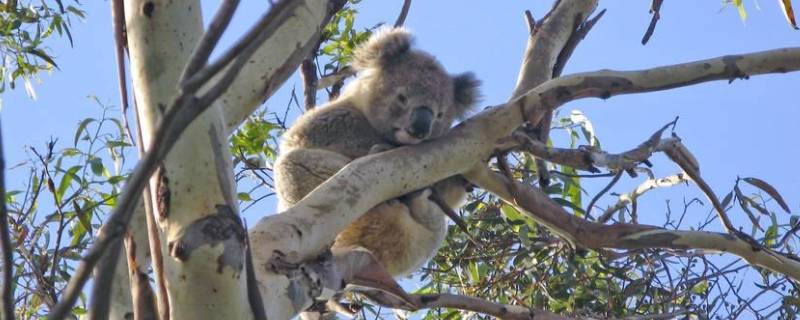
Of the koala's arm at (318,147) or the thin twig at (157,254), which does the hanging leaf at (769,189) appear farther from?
the thin twig at (157,254)

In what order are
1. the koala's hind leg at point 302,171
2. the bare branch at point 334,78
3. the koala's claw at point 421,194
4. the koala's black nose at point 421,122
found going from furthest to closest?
the bare branch at point 334,78 → the koala's black nose at point 421,122 → the koala's hind leg at point 302,171 → the koala's claw at point 421,194

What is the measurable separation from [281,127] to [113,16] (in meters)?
2.43

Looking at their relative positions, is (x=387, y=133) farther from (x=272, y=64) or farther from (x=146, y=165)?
(x=146, y=165)

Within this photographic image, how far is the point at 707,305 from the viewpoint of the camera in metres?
3.60

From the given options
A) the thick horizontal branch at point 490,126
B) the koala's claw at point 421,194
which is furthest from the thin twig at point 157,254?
the koala's claw at point 421,194

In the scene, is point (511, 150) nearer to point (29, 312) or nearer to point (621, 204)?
point (621, 204)

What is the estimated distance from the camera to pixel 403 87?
12.7ft

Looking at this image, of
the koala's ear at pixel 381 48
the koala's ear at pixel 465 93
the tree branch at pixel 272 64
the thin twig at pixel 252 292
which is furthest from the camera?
the koala's ear at pixel 465 93

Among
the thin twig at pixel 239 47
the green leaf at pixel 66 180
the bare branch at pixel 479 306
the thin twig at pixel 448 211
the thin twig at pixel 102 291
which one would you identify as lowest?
the thin twig at pixel 102 291

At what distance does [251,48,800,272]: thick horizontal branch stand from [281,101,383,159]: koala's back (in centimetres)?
99

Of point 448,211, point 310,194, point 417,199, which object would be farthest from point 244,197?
point 310,194

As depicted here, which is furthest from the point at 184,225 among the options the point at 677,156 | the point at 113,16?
the point at 677,156

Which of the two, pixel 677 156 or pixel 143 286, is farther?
→ pixel 677 156

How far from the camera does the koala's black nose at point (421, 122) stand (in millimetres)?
3453
